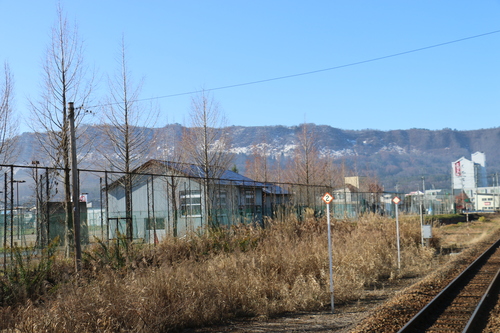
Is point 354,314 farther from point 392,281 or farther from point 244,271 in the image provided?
point 392,281

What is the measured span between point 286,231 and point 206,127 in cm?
1382

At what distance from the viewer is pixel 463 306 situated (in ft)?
38.1

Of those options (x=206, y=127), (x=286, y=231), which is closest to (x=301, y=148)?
(x=206, y=127)

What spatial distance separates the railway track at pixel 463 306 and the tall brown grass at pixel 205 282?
6.70ft

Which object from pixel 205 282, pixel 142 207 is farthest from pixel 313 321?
pixel 142 207

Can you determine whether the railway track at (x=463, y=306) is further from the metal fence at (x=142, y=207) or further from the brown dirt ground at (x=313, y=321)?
the metal fence at (x=142, y=207)

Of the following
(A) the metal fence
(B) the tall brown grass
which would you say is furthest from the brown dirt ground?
(A) the metal fence

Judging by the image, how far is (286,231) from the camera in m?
19.2

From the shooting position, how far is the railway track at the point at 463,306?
31.5 ft

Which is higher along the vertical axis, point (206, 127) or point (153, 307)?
point (206, 127)

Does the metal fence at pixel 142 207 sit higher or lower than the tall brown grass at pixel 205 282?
higher

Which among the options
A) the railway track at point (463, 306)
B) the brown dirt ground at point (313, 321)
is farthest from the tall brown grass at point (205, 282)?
the railway track at point (463, 306)

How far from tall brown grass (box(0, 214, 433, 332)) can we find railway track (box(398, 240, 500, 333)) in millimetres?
2042

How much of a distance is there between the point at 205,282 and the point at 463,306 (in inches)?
232
